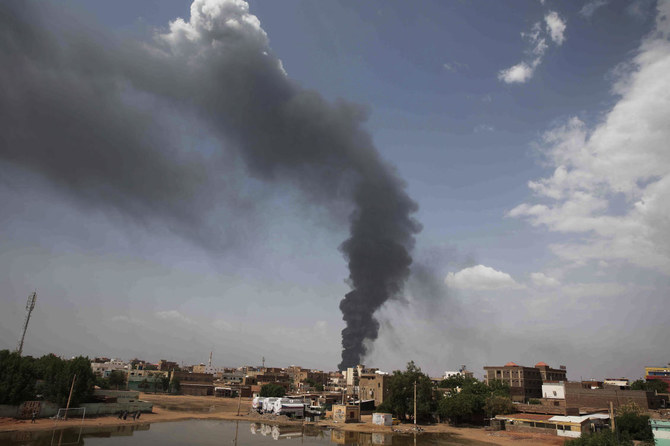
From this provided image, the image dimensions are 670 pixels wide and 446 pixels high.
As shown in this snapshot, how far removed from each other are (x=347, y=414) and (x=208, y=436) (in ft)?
97.4

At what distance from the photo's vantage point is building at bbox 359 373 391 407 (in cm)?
8850

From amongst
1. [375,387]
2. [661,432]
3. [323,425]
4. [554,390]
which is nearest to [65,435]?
[323,425]

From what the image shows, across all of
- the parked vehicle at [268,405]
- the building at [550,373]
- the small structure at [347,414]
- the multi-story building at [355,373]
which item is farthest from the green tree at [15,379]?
the building at [550,373]

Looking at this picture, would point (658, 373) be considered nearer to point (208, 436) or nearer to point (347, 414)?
point (347, 414)

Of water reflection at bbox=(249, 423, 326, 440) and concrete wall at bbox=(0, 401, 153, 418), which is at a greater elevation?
concrete wall at bbox=(0, 401, 153, 418)

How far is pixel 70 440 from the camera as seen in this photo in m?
46.2

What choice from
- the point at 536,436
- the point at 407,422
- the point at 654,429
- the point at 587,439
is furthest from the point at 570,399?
the point at 587,439

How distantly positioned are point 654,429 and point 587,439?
14.0 meters

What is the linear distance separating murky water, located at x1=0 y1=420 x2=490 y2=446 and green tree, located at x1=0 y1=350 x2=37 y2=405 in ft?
29.9

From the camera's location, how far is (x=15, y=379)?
55.1m

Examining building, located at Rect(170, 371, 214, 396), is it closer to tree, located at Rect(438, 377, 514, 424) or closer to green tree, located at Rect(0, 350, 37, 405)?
green tree, located at Rect(0, 350, 37, 405)

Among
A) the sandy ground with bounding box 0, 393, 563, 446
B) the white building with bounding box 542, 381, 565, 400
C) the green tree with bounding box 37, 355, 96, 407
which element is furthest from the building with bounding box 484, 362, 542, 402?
the green tree with bounding box 37, 355, 96, 407

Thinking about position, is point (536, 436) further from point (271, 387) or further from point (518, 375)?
point (518, 375)

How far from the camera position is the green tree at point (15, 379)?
179 feet
